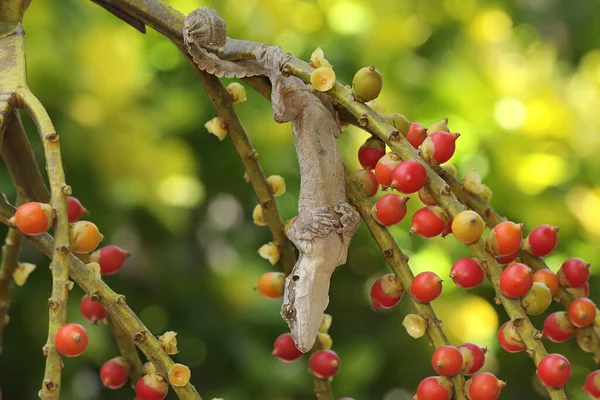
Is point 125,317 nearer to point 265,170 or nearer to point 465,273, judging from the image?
point 465,273

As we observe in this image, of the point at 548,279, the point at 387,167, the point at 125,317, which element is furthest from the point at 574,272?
the point at 125,317

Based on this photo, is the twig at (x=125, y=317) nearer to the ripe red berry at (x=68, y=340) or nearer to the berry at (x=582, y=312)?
the ripe red berry at (x=68, y=340)

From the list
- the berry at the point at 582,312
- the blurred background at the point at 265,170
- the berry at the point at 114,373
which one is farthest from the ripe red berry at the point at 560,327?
the blurred background at the point at 265,170

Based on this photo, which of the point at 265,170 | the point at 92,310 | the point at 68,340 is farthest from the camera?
the point at 265,170

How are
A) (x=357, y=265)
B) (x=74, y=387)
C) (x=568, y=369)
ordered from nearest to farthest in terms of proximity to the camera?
(x=568, y=369) → (x=74, y=387) → (x=357, y=265)

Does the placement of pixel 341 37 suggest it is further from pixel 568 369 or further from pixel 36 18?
pixel 568 369

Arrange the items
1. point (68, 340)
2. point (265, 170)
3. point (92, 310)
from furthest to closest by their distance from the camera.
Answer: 1. point (265, 170)
2. point (92, 310)
3. point (68, 340)

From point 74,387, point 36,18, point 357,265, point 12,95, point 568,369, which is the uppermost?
point 36,18

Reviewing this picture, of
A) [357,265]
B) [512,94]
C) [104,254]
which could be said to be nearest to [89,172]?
[357,265]
